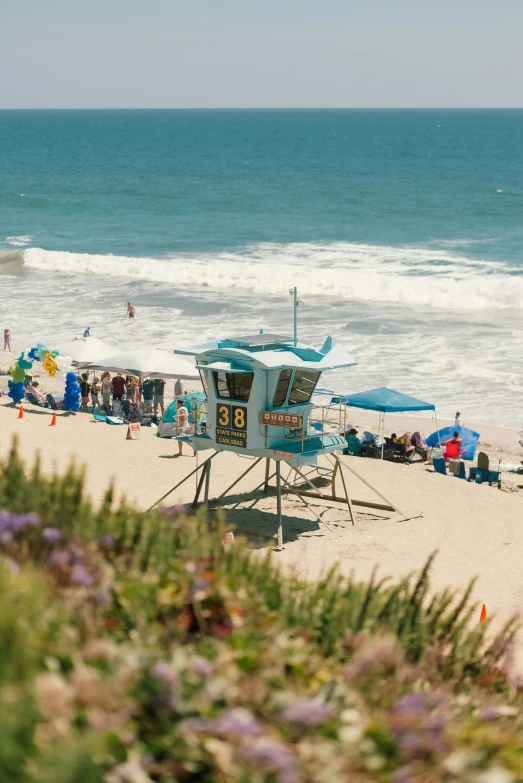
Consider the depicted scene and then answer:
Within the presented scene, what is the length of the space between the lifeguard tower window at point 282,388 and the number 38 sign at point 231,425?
19.5 inches

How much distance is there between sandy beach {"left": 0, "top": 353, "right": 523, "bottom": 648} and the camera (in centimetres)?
1440

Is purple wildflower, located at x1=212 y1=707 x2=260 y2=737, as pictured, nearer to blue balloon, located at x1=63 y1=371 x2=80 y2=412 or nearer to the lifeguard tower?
the lifeguard tower

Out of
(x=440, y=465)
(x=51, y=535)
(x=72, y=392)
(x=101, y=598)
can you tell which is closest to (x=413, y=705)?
(x=101, y=598)

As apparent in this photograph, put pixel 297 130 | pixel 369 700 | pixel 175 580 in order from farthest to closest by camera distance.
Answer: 1. pixel 297 130
2. pixel 175 580
3. pixel 369 700

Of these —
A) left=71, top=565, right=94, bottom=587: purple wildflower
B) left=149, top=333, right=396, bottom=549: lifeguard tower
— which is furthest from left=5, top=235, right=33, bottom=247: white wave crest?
left=71, top=565, right=94, bottom=587: purple wildflower

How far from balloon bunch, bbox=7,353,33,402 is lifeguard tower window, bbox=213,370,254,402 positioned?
367 inches

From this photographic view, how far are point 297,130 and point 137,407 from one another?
174368mm

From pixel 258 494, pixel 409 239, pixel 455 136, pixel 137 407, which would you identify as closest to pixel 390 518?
pixel 258 494

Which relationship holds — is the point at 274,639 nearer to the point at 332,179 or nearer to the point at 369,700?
the point at 369,700

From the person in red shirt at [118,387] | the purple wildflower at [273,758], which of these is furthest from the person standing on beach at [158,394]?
the purple wildflower at [273,758]

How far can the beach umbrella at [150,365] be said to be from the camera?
23009 mm

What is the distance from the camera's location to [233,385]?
15.2m

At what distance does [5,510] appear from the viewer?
7.94m

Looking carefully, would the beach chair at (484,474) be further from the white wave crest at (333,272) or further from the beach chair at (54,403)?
the white wave crest at (333,272)
